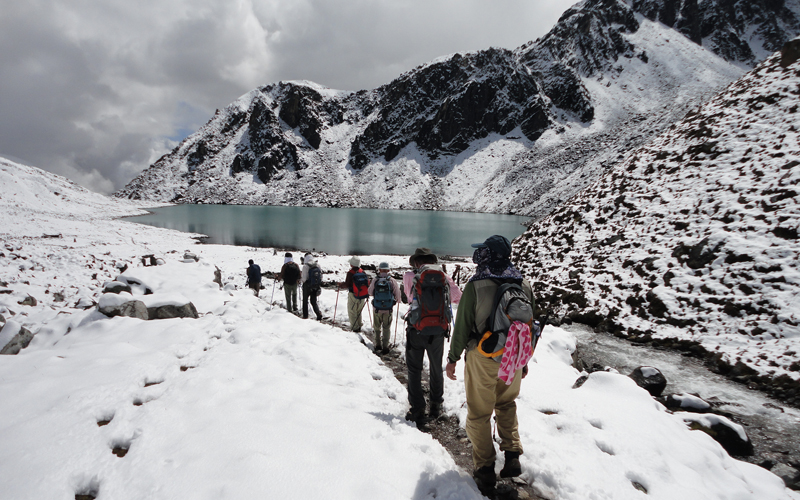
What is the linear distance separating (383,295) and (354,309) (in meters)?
1.94

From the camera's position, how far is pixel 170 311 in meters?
8.40

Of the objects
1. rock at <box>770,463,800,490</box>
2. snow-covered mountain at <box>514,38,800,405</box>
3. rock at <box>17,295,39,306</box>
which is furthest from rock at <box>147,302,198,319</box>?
snow-covered mountain at <box>514,38,800,405</box>

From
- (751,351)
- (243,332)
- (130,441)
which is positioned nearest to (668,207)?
(751,351)

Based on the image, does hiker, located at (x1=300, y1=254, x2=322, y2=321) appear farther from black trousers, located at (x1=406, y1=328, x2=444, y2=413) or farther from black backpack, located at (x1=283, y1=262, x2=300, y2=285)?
black trousers, located at (x1=406, y1=328, x2=444, y2=413)

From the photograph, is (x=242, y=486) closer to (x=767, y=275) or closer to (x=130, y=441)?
(x=130, y=441)

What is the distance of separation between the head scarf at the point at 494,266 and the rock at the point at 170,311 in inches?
332

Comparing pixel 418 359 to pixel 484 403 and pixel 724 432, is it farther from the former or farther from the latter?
pixel 724 432

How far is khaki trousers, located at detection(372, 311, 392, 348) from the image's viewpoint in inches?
321

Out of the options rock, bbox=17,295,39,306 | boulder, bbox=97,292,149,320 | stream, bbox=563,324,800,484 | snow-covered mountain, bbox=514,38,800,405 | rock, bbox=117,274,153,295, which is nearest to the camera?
stream, bbox=563,324,800,484

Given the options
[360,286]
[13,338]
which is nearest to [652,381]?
[360,286]

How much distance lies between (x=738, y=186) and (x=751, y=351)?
7498 mm

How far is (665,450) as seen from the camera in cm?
423

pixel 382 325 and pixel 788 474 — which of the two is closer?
pixel 788 474

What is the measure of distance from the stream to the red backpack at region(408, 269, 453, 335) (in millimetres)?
A: 5351
